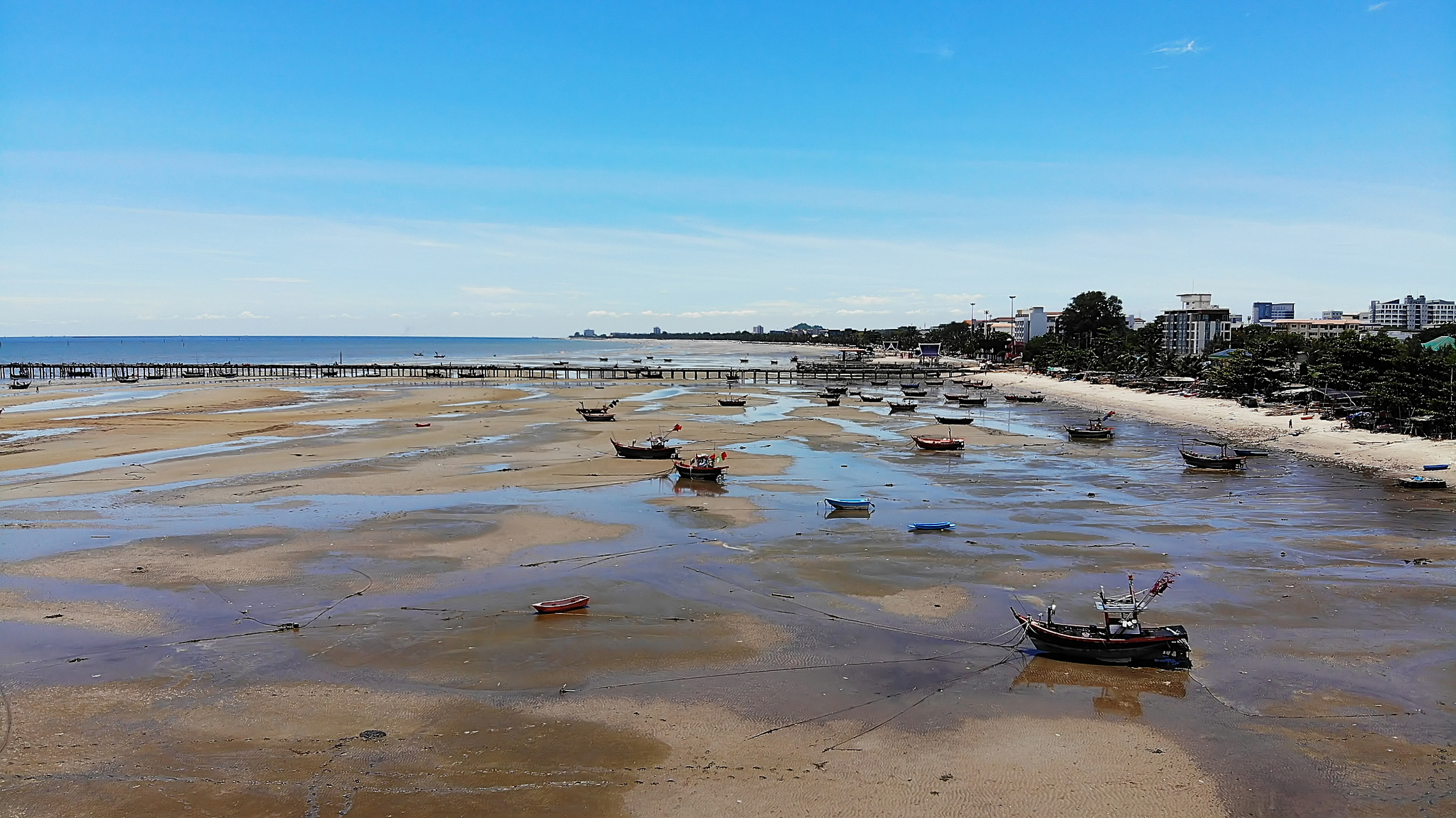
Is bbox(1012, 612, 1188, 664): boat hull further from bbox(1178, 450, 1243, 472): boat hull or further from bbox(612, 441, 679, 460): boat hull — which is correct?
bbox(612, 441, 679, 460): boat hull

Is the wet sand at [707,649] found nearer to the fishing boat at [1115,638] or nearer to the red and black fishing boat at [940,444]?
the fishing boat at [1115,638]

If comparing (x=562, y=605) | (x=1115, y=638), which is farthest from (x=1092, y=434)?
(x=562, y=605)

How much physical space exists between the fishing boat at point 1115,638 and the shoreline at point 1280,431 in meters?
28.4

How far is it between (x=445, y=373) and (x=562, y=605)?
115751mm

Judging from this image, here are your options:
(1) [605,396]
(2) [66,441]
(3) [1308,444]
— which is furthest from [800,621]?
(1) [605,396]

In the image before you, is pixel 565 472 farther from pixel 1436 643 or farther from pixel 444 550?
pixel 1436 643

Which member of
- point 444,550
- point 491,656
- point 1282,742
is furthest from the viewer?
point 444,550

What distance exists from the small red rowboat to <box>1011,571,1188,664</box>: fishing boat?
370 inches

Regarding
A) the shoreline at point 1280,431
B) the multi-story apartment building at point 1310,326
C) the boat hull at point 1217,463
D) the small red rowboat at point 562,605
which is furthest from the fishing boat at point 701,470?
the multi-story apartment building at point 1310,326

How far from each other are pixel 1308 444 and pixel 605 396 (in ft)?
191

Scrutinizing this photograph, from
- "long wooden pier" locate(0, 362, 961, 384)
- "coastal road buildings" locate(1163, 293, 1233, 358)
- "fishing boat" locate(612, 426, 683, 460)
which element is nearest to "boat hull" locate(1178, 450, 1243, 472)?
"fishing boat" locate(612, 426, 683, 460)

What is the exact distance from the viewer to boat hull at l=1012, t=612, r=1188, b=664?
52.6ft

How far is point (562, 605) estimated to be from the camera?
1911 cm

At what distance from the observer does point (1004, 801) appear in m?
11.6
